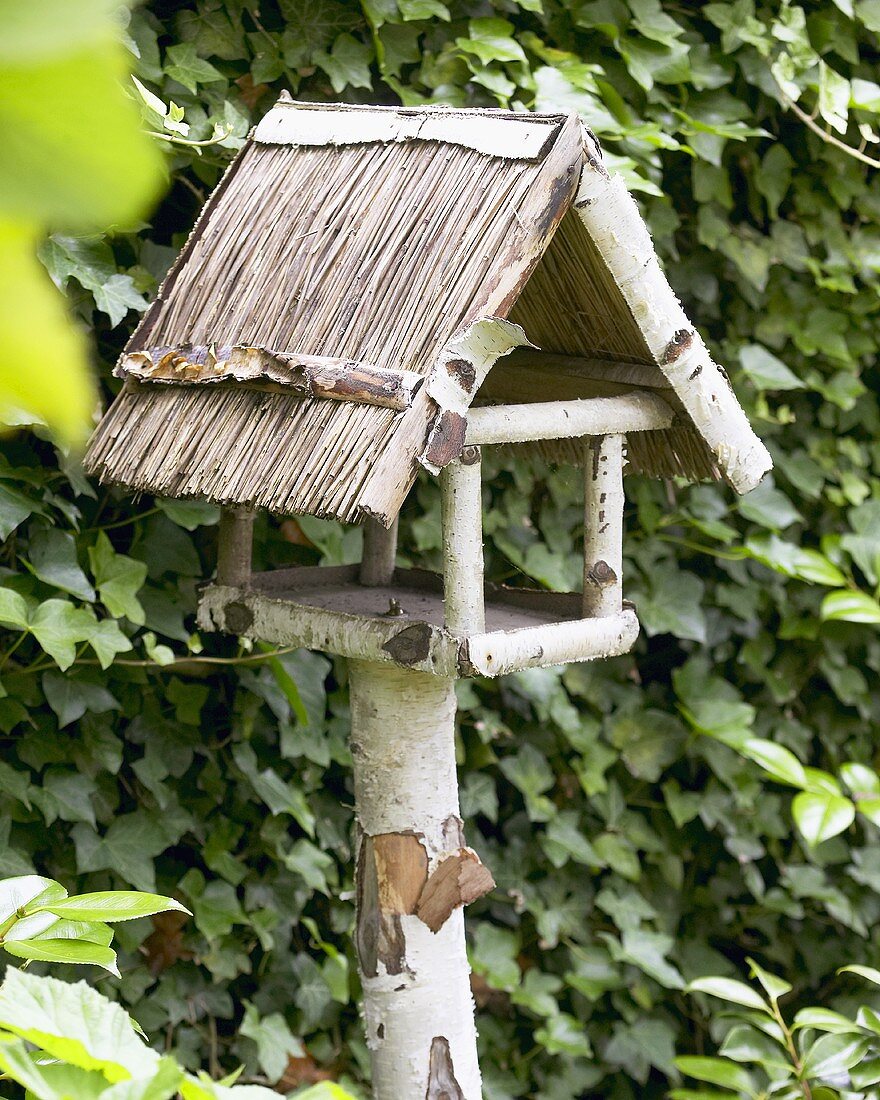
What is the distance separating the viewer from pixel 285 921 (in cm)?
136

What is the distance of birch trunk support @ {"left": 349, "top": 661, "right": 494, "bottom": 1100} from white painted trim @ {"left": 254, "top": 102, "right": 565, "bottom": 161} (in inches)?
16.5

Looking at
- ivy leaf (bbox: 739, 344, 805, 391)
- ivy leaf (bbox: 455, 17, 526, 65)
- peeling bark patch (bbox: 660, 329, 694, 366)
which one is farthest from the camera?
ivy leaf (bbox: 739, 344, 805, 391)

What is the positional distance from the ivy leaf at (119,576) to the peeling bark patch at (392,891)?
0.31m

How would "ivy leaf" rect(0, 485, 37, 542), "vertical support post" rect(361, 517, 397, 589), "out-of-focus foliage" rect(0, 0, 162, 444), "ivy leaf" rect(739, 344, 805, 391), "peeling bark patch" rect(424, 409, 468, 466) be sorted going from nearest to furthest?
"out-of-focus foliage" rect(0, 0, 162, 444), "peeling bark patch" rect(424, 409, 468, 466), "ivy leaf" rect(0, 485, 37, 542), "vertical support post" rect(361, 517, 397, 589), "ivy leaf" rect(739, 344, 805, 391)

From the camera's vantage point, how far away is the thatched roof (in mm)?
830

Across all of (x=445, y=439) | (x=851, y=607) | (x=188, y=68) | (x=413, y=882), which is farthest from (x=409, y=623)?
(x=851, y=607)

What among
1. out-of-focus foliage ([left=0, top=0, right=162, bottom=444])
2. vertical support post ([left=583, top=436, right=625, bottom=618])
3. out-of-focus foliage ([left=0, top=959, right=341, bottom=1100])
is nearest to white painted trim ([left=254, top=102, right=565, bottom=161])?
vertical support post ([left=583, top=436, right=625, bottom=618])

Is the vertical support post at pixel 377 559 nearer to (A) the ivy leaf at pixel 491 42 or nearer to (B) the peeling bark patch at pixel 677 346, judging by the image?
(B) the peeling bark patch at pixel 677 346

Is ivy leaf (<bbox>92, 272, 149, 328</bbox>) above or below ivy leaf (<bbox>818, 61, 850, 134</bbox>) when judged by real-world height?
above

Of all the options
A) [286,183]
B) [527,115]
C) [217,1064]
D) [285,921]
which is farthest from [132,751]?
[527,115]

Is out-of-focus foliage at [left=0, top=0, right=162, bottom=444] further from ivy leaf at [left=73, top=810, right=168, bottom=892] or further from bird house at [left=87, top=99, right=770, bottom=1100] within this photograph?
ivy leaf at [left=73, top=810, right=168, bottom=892]

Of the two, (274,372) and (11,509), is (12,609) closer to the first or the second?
(11,509)

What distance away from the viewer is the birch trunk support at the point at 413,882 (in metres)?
1.02

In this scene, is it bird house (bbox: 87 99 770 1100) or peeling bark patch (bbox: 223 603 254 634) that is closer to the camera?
bird house (bbox: 87 99 770 1100)
